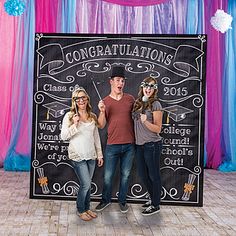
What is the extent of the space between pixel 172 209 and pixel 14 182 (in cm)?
233

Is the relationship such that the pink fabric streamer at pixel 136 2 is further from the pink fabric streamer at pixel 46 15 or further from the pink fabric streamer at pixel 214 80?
the pink fabric streamer at pixel 214 80

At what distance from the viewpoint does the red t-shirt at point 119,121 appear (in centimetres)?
483

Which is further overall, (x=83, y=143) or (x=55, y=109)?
(x=55, y=109)

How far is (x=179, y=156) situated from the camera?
5074 millimetres

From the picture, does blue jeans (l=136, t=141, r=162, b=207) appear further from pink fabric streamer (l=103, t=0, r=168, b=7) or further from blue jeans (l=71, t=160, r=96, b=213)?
pink fabric streamer (l=103, t=0, r=168, b=7)

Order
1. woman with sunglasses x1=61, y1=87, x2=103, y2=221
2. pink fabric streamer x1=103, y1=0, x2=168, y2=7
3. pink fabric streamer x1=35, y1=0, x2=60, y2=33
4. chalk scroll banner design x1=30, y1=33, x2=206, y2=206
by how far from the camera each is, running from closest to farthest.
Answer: woman with sunglasses x1=61, y1=87, x2=103, y2=221 → chalk scroll banner design x1=30, y1=33, x2=206, y2=206 → pink fabric streamer x1=103, y1=0, x2=168, y2=7 → pink fabric streamer x1=35, y1=0, x2=60, y2=33

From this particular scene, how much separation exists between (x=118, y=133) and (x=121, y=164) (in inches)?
11.9

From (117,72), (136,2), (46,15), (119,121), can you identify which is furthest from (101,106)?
(46,15)

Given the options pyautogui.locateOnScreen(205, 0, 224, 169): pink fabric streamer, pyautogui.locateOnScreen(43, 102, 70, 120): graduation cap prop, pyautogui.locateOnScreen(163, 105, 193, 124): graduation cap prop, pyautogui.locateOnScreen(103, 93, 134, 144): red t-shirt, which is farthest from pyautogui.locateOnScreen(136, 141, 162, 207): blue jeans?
pyautogui.locateOnScreen(205, 0, 224, 169): pink fabric streamer

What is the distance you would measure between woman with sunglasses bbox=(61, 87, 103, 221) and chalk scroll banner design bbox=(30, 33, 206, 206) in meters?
0.38

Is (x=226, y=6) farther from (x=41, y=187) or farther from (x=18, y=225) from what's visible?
(x=18, y=225)

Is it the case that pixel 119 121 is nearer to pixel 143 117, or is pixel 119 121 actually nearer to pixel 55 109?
pixel 143 117

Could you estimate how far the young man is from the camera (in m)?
4.84

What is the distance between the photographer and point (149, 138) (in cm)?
480
